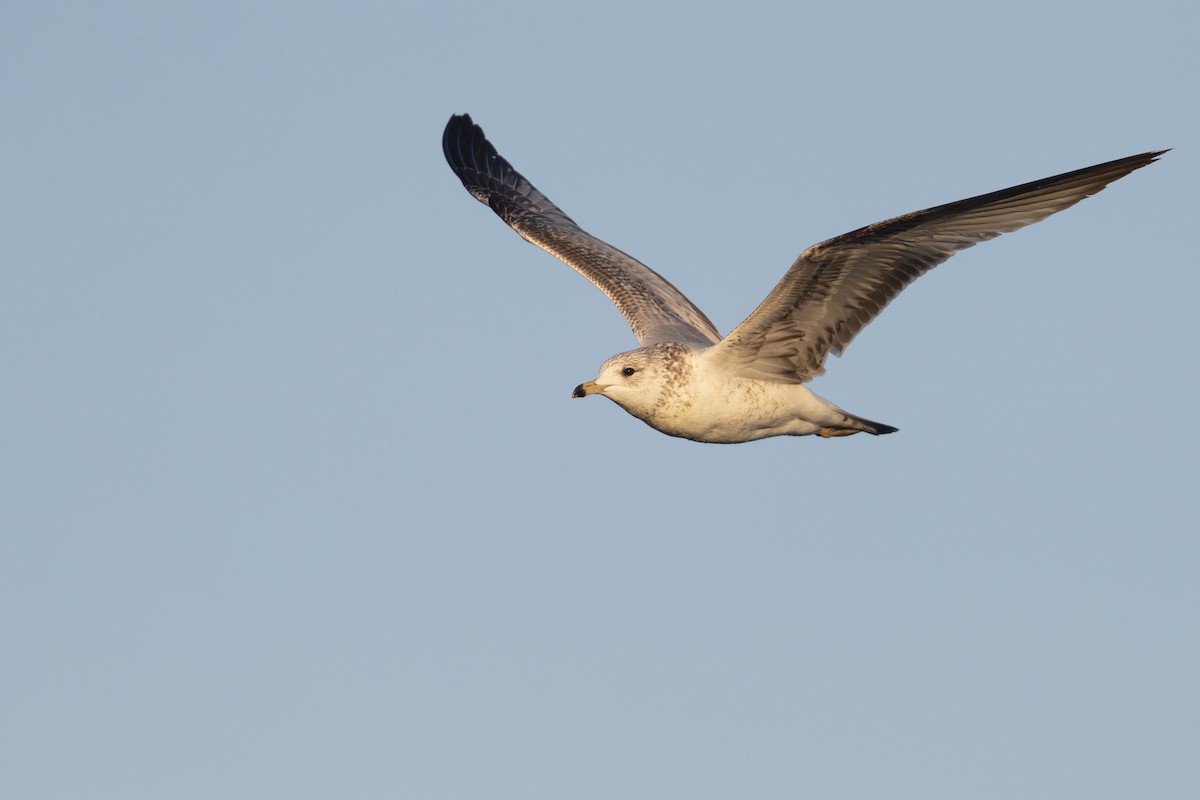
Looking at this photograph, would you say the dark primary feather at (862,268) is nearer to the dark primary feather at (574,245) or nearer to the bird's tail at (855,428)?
the bird's tail at (855,428)

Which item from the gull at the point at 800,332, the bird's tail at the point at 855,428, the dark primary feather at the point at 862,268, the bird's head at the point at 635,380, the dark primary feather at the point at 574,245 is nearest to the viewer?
the dark primary feather at the point at 862,268

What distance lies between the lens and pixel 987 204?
12336 millimetres

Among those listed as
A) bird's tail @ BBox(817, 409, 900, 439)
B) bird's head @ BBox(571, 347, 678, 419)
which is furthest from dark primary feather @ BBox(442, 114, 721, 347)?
bird's tail @ BBox(817, 409, 900, 439)

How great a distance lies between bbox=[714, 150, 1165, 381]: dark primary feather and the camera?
39.7ft

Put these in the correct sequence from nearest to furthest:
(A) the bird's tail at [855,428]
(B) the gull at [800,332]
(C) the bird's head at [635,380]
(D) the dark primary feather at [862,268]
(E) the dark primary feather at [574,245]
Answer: (D) the dark primary feather at [862,268]
(B) the gull at [800,332]
(C) the bird's head at [635,380]
(A) the bird's tail at [855,428]
(E) the dark primary feather at [574,245]

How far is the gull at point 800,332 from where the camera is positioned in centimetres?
1238

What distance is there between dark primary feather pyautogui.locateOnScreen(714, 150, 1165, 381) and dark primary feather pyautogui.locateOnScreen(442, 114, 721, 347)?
6.05ft

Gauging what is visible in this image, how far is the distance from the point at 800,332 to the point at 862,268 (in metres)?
1.15

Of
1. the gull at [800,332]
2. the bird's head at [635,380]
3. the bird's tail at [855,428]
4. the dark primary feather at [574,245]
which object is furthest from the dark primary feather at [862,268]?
the dark primary feather at [574,245]

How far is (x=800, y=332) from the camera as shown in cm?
1430

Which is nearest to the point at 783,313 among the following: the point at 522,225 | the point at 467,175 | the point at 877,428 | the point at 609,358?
the point at 609,358

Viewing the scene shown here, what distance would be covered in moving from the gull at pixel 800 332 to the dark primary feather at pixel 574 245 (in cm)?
7

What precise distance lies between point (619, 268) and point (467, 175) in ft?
15.7

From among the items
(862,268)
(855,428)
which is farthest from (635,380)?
(855,428)
